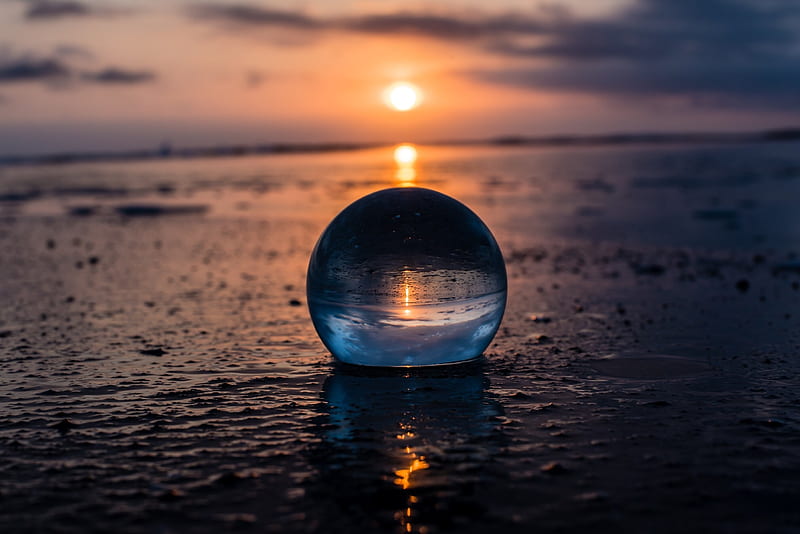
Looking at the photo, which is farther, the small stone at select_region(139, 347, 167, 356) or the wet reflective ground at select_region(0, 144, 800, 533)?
the small stone at select_region(139, 347, 167, 356)

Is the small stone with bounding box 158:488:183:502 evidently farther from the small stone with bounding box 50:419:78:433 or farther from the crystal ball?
the crystal ball

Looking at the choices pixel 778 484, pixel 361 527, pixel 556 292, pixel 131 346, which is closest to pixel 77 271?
pixel 131 346

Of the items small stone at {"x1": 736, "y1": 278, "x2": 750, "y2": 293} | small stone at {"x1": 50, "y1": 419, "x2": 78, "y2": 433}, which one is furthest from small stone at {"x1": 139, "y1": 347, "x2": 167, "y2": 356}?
small stone at {"x1": 736, "y1": 278, "x2": 750, "y2": 293}

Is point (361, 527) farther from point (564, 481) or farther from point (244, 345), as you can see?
point (244, 345)

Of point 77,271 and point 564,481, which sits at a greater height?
point 77,271

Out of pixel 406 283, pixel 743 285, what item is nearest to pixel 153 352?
pixel 406 283

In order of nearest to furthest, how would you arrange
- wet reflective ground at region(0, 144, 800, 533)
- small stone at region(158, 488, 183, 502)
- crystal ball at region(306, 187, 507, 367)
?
wet reflective ground at region(0, 144, 800, 533) → small stone at region(158, 488, 183, 502) → crystal ball at region(306, 187, 507, 367)

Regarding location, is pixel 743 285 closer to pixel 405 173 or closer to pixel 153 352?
pixel 153 352
